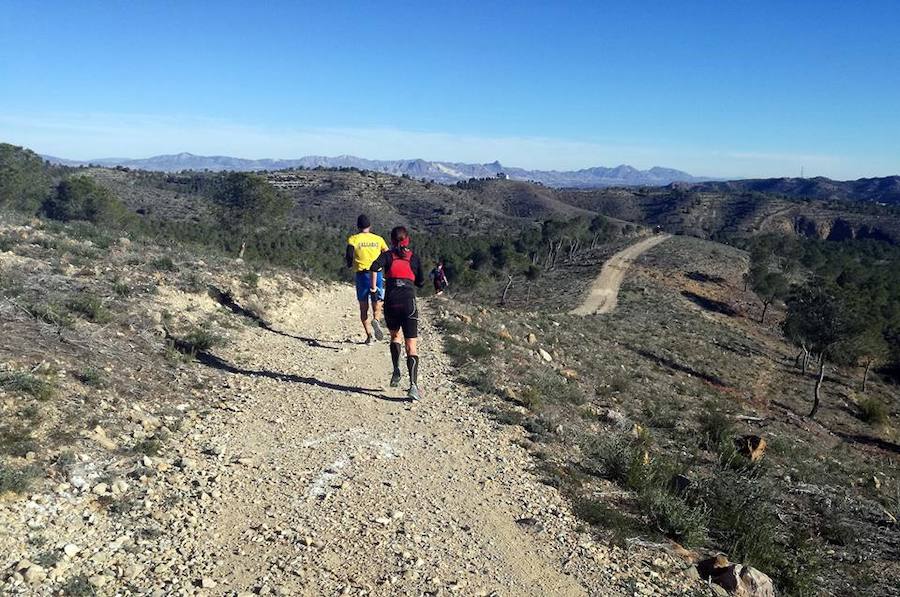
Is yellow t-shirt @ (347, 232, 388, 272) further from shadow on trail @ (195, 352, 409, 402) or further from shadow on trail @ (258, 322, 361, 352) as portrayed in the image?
shadow on trail @ (195, 352, 409, 402)

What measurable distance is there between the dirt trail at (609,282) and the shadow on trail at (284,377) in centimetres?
3313

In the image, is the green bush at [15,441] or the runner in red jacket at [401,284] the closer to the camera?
the green bush at [15,441]

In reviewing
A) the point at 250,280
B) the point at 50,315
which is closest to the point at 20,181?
the point at 250,280

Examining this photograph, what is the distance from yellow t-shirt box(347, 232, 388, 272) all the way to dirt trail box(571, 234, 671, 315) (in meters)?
31.8

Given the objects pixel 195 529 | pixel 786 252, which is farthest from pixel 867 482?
pixel 786 252

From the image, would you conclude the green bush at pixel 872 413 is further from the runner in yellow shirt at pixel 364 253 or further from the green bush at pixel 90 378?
the green bush at pixel 90 378

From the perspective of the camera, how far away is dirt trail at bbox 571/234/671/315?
4422 centimetres

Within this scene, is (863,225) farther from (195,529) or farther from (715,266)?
(195,529)

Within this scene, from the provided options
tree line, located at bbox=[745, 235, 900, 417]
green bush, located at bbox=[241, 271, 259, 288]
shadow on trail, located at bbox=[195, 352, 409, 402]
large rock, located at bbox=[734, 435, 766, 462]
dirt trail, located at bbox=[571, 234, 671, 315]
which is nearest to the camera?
shadow on trail, located at bbox=[195, 352, 409, 402]

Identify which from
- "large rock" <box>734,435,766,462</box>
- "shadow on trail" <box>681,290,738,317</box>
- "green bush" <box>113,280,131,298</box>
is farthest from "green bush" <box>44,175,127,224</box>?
"shadow on trail" <box>681,290,738,317</box>

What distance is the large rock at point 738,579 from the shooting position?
5.23 meters

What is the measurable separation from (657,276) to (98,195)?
53.1 m

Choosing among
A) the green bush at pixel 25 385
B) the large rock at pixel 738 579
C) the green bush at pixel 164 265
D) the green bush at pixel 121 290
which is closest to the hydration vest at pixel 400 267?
the green bush at pixel 25 385

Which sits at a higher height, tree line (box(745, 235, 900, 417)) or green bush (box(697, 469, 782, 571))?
green bush (box(697, 469, 782, 571))
